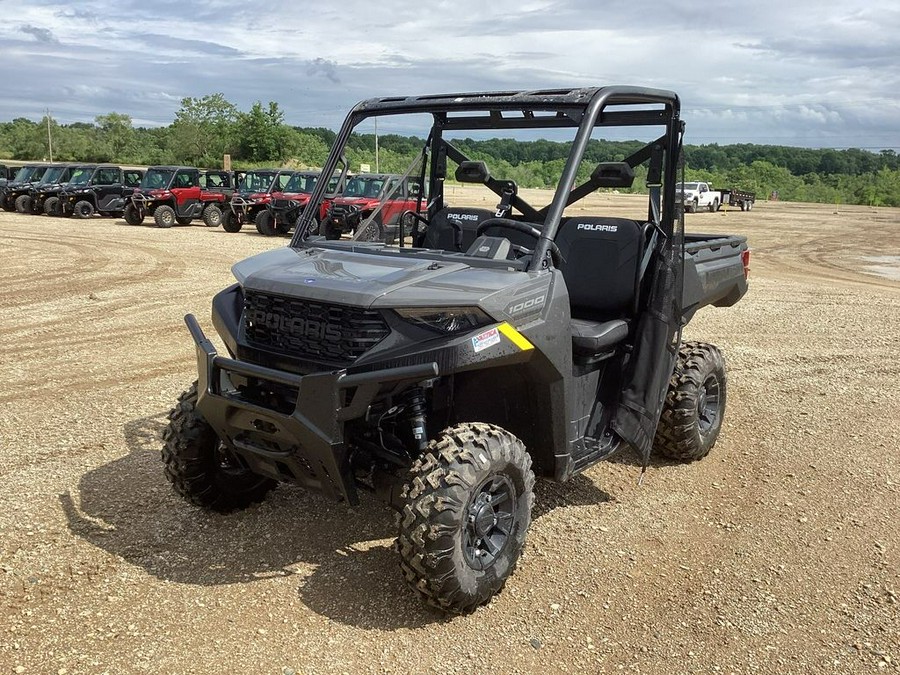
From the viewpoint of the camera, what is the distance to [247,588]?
148 inches

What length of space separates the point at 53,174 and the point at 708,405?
90.6ft

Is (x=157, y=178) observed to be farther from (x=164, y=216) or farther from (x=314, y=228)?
(x=314, y=228)

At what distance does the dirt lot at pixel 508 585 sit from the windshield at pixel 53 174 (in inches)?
913

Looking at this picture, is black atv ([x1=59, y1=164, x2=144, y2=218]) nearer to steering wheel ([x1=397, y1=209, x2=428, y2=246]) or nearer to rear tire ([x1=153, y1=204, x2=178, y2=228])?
rear tire ([x1=153, y1=204, x2=178, y2=228])

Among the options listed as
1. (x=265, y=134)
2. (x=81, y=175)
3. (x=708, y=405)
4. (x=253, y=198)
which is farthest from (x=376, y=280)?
(x=265, y=134)

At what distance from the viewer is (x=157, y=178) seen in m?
24.1

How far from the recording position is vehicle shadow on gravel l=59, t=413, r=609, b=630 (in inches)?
146

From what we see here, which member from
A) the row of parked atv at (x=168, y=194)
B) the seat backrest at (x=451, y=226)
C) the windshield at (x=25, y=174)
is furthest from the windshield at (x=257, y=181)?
the seat backrest at (x=451, y=226)

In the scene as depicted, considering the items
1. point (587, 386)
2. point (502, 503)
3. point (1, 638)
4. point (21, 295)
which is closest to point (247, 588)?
point (1, 638)

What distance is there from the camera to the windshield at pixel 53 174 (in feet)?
91.6

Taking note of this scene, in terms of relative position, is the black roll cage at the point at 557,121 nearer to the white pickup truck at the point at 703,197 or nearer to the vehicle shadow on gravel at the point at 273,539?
the vehicle shadow on gravel at the point at 273,539

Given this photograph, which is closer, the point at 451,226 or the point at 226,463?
the point at 226,463

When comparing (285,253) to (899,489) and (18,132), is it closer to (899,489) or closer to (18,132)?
(899,489)

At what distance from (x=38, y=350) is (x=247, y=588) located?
5588mm
